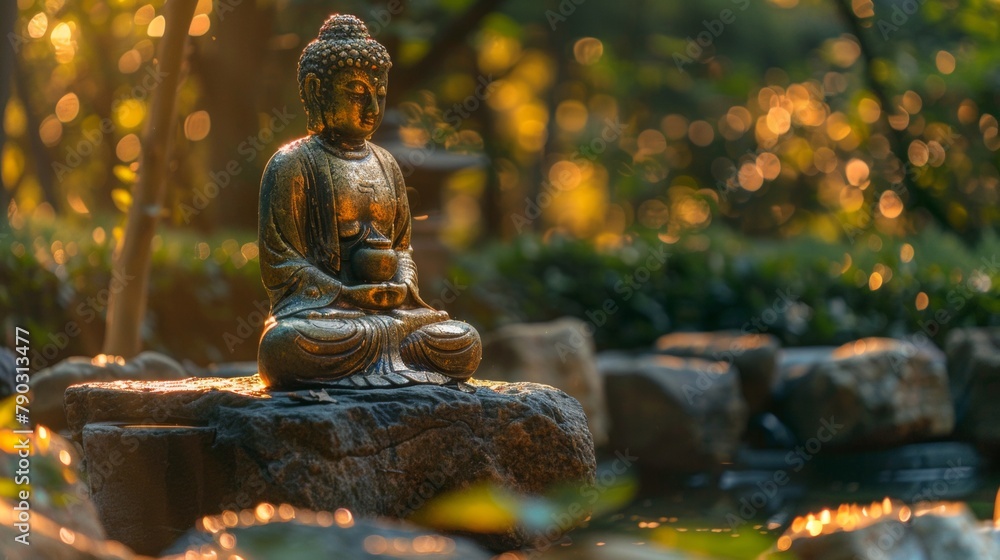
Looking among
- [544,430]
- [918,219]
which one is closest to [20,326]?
[544,430]

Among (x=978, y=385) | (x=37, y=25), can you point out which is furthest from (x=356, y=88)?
(x=37, y=25)

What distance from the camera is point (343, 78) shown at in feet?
14.9

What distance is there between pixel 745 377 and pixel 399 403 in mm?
3985

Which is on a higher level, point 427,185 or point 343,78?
point 343,78

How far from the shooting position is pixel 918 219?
1387cm

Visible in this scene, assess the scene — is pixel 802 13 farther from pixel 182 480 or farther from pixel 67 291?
pixel 182 480

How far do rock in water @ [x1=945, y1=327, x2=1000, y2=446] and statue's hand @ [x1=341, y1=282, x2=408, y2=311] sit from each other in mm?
4322

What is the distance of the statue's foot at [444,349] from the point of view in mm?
4422

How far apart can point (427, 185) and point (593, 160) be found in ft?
22.6

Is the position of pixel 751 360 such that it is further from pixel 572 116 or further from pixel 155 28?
pixel 572 116

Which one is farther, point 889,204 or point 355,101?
point 889,204

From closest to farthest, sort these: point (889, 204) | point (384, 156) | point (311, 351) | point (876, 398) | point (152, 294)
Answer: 1. point (311, 351)
2. point (384, 156)
3. point (876, 398)
4. point (152, 294)
5. point (889, 204)

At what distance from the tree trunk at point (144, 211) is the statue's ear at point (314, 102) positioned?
143 centimetres

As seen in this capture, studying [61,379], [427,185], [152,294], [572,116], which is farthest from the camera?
[572,116]
